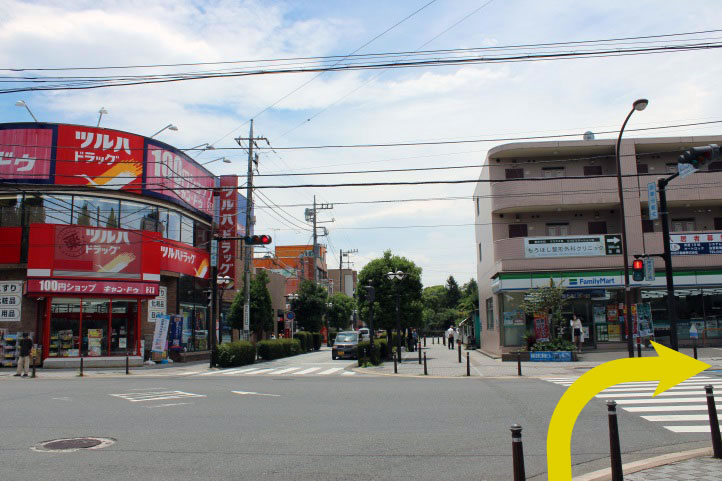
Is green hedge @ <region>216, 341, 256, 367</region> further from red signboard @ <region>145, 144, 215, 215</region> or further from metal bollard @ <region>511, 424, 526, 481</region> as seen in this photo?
metal bollard @ <region>511, 424, 526, 481</region>

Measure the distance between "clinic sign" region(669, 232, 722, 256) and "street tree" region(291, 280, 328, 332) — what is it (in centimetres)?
2874

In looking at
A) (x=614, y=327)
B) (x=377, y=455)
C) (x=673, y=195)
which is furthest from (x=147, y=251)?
(x=673, y=195)

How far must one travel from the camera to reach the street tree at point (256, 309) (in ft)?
118

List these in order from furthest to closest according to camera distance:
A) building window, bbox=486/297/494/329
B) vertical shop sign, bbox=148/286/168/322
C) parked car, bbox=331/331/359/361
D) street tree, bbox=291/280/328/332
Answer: street tree, bbox=291/280/328/332 → building window, bbox=486/297/494/329 → parked car, bbox=331/331/359/361 → vertical shop sign, bbox=148/286/168/322

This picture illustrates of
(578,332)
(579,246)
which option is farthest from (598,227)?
(578,332)

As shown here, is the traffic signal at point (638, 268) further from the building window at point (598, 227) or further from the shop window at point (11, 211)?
the shop window at point (11, 211)

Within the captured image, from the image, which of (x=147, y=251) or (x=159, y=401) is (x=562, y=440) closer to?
(x=159, y=401)

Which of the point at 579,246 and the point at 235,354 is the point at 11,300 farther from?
the point at 579,246

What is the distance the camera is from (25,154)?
26.6m

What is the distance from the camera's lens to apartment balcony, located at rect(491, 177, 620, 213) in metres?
30.5

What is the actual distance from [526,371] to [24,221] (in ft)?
77.4

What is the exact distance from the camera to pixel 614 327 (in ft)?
98.3

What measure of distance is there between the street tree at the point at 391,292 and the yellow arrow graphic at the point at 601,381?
24788 mm

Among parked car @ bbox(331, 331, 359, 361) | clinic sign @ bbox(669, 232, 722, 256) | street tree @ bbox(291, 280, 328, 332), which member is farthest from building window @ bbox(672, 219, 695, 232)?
street tree @ bbox(291, 280, 328, 332)
